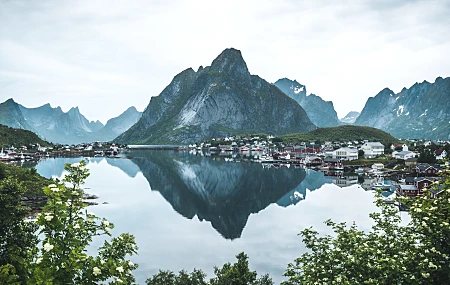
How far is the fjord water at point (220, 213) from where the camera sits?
89.3ft

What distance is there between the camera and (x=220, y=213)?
43.4 meters

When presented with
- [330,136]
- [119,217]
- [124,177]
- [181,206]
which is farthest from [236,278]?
[330,136]

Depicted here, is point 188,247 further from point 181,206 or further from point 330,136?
point 330,136

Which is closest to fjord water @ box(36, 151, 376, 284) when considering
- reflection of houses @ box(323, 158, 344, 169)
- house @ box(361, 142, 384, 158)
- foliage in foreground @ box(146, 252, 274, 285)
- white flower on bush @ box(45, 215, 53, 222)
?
foliage in foreground @ box(146, 252, 274, 285)

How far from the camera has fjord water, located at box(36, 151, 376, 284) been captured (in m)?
27.2

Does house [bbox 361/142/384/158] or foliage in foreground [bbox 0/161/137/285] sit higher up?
house [bbox 361/142/384/158]

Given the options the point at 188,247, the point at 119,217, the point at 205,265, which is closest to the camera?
the point at 205,265

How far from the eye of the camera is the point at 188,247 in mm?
29703

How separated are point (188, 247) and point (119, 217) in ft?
43.4

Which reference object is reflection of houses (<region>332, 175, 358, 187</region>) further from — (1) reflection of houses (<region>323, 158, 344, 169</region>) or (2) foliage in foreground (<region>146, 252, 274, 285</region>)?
(2) foliage in foreground (<region>146, 252, 274, 285</region>)

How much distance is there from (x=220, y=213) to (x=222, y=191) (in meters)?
15.7

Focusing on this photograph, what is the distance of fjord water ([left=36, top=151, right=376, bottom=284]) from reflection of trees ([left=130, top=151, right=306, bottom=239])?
0.13 metres

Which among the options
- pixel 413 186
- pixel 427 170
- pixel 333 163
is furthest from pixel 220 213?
pixel 333 163

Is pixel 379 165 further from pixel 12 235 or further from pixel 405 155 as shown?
pixel 12 235
